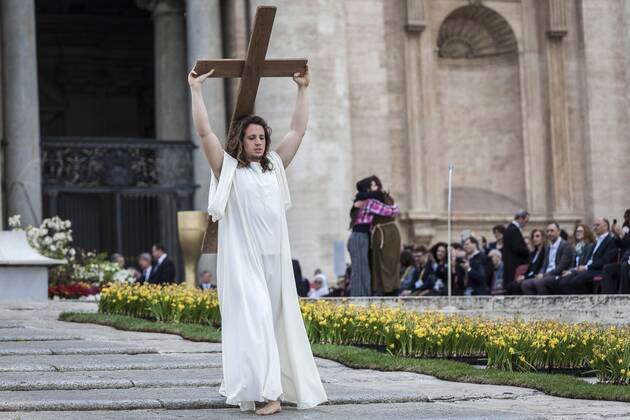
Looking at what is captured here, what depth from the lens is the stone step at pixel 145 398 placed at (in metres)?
8.91

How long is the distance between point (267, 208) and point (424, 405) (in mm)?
1825

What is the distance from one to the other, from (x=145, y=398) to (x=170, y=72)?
21.1 meters

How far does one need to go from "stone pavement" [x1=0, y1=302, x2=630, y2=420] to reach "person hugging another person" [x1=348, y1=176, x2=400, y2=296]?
6.03 m

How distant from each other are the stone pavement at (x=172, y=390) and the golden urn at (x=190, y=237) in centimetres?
679

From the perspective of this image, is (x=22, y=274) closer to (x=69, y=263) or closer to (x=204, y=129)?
(x=69, y=263)

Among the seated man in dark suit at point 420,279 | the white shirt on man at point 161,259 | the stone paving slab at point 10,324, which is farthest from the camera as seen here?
the white shirt on man at point 161,259

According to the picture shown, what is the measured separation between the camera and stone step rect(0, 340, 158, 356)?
12109 millimetres

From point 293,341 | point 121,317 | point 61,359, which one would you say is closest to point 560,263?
point 121,317

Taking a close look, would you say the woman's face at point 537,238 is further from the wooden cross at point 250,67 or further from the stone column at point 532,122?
the wooden cross at point 250,67

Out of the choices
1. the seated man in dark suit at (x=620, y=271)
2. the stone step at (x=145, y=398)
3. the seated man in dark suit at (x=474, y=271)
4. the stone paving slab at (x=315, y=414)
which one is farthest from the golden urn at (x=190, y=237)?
the stone paving slab at (x=315, y=414)

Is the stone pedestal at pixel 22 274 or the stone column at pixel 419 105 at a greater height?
the stone column at pixel 419 105

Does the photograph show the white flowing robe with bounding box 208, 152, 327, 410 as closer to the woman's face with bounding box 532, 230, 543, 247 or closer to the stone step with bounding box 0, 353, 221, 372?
the stone step with bounding box 0, 353, 221, 372

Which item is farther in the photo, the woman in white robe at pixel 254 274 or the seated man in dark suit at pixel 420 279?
the seated man in dark suit at pixel 420 279

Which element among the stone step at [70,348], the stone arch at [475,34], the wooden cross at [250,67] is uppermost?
the stone arch at [475,34]
